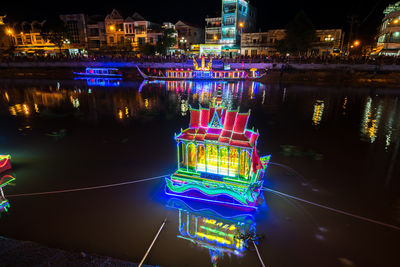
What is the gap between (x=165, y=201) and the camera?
646 centimetres

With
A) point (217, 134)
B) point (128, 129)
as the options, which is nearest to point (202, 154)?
point (217, 134)

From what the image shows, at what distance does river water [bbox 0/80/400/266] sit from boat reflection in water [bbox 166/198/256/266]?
0.03 meters

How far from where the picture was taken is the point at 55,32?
5156 centimetres

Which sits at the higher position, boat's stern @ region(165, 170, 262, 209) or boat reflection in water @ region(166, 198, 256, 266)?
boat's stern @ region(165, 170, 262, 209)

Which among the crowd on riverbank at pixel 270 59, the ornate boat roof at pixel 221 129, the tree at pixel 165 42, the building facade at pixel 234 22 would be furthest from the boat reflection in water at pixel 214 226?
the building facade at pixel 234 22

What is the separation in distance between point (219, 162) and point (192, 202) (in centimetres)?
136

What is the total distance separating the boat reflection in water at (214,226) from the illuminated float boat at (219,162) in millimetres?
280

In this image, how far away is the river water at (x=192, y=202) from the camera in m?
4.82

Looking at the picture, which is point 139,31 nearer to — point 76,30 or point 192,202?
point 76,30

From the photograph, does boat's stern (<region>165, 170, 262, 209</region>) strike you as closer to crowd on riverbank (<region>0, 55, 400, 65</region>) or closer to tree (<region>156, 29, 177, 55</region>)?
crowd on riverbank (<region>0, 55, 400, 65</region>)

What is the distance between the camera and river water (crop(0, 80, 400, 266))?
482 cm

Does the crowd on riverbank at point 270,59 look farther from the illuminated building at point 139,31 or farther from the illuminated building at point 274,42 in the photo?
the illuminated building at point 139,31

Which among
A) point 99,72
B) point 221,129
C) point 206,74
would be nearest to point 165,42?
point 99,72

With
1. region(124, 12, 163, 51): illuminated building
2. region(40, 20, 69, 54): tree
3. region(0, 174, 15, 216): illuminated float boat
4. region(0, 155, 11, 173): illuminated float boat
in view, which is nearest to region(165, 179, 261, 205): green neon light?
region(0, 174, 15, 216): illuminated float boat
